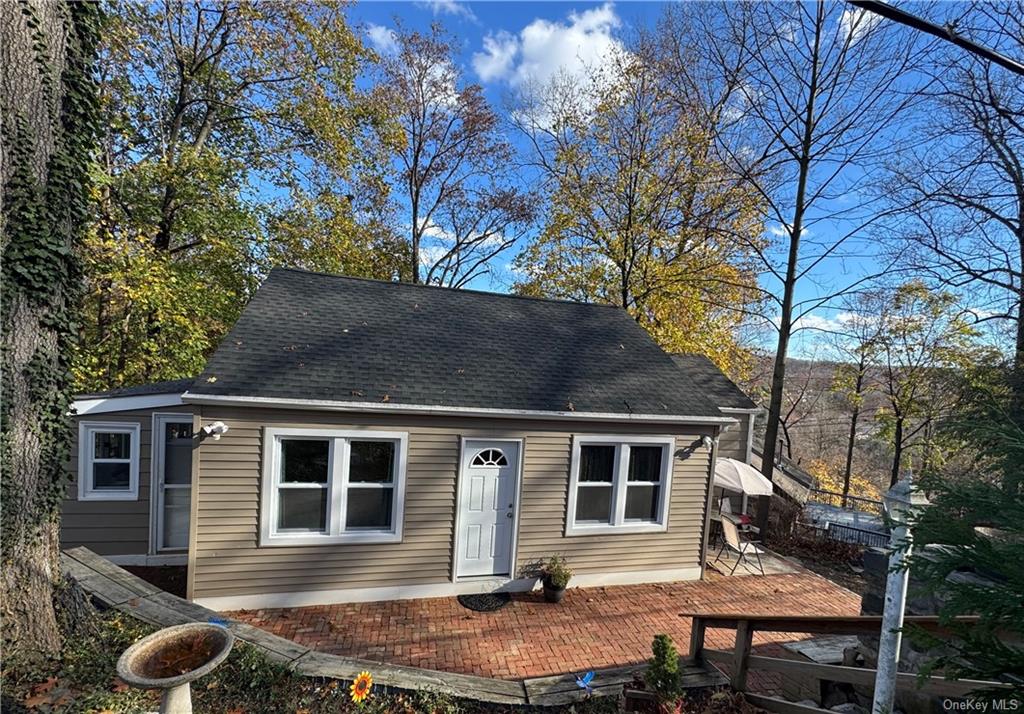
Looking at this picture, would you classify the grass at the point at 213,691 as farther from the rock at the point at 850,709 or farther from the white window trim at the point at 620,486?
the white window trim at the point at 620,486

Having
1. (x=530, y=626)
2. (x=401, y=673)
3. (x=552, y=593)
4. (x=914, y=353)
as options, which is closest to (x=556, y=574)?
(x=552, y=593)

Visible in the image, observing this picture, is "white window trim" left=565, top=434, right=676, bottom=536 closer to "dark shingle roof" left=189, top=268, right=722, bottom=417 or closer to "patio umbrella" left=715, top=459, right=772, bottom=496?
"dark shingle roof" left=189, top=268, right=722, bottom=417

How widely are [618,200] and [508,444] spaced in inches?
501

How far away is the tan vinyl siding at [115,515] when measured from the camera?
7.28 metres

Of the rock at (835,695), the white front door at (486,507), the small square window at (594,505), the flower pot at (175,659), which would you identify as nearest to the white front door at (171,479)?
the white front door at (486,507)

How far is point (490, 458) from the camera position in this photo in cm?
718

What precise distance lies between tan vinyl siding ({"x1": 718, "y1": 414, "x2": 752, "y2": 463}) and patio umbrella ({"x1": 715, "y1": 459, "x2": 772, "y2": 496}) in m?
3.61

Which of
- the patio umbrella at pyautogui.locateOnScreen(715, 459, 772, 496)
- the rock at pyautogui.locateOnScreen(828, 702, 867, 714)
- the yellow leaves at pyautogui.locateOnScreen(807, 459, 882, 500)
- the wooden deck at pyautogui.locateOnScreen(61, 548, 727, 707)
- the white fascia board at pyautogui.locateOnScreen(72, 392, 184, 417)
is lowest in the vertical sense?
the yellow leaves at pyautogui.locateOnScreen(807, 459, 882, 500)

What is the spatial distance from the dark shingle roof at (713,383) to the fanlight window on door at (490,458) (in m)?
7.87

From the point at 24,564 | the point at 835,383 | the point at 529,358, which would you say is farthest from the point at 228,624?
the point at 835,383

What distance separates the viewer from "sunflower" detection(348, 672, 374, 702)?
365cm

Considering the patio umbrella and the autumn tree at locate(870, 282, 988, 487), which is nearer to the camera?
the patio umbrella

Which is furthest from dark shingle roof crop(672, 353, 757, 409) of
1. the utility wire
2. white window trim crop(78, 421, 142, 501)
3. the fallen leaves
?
the fallen leaves

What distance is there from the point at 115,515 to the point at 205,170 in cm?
878
